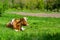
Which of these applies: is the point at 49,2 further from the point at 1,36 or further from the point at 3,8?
the point at 1,36

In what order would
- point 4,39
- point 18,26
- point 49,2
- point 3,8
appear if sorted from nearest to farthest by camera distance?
point 4,39, point 18,26, point 3,8, point 49,2

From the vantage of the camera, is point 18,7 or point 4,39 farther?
point 18,7

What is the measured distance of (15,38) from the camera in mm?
5312

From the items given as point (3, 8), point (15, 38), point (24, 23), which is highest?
point (15, 38)

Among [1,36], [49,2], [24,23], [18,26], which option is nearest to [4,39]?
[1,36]

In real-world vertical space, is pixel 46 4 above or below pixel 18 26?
below

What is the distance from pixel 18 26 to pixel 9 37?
2.91 meters

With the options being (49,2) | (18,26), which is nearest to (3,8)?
(18,26)

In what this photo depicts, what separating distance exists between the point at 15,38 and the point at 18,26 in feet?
9.35

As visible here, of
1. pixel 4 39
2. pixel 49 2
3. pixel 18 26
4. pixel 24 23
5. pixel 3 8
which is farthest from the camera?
pixel 49 2

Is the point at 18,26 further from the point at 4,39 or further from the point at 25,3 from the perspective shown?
the point at 25,3

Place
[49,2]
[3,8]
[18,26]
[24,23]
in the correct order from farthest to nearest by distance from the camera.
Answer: [49,2]
[3,8]
[24,23]
[18,26]

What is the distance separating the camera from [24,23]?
9258 mm

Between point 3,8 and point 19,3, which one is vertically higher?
point 3,8
